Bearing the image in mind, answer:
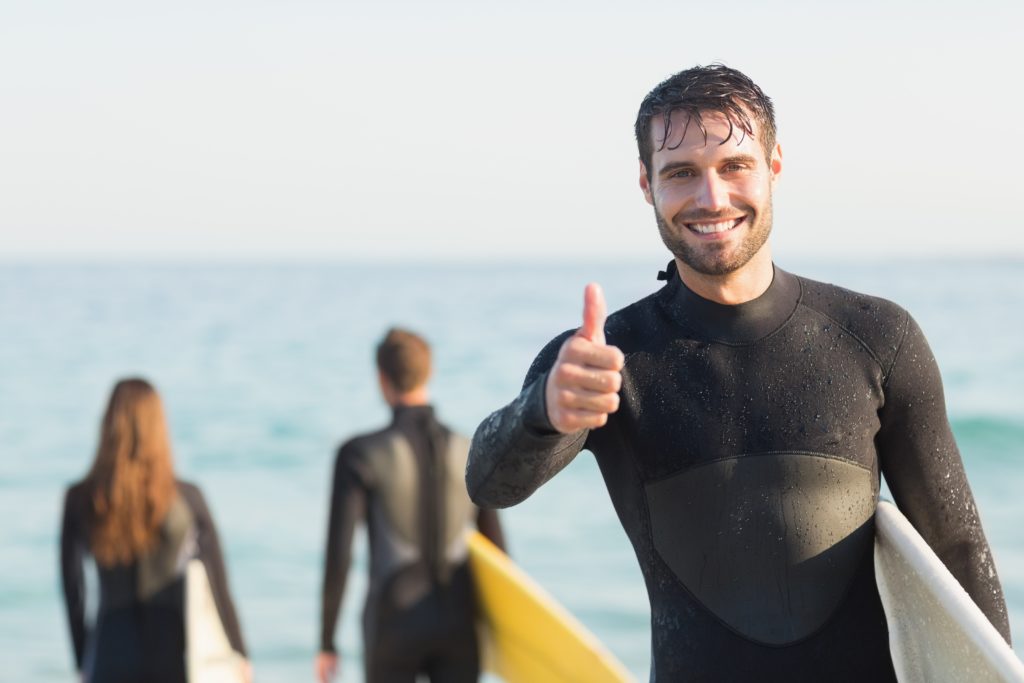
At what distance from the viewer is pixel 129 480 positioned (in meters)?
4.68

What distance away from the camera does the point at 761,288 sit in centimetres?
235

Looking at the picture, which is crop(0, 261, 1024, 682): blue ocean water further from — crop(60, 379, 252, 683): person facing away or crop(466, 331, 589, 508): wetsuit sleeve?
crop(466, 331, 589, 508): wetsuit sleeve

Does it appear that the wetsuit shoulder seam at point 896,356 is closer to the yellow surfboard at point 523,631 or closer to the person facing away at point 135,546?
the yellow surfboard at point 523,631

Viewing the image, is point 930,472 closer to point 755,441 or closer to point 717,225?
point 755,441

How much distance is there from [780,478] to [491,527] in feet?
9.94

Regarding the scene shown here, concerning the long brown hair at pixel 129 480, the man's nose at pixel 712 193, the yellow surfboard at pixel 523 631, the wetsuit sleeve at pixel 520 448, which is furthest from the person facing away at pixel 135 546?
the man's nose at pixel 712 193

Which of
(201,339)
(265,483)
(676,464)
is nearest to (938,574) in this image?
(676,464)

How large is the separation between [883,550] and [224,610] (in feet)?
10.2

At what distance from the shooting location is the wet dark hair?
2.26 meters

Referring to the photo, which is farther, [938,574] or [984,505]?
[984,505]

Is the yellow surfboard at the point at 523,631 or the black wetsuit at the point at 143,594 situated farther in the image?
the black wetsuit at the point at 143,594

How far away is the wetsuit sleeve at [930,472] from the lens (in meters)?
2.27

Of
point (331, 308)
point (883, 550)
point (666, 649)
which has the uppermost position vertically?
point (331, 308)

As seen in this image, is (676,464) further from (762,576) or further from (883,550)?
(883,550)
